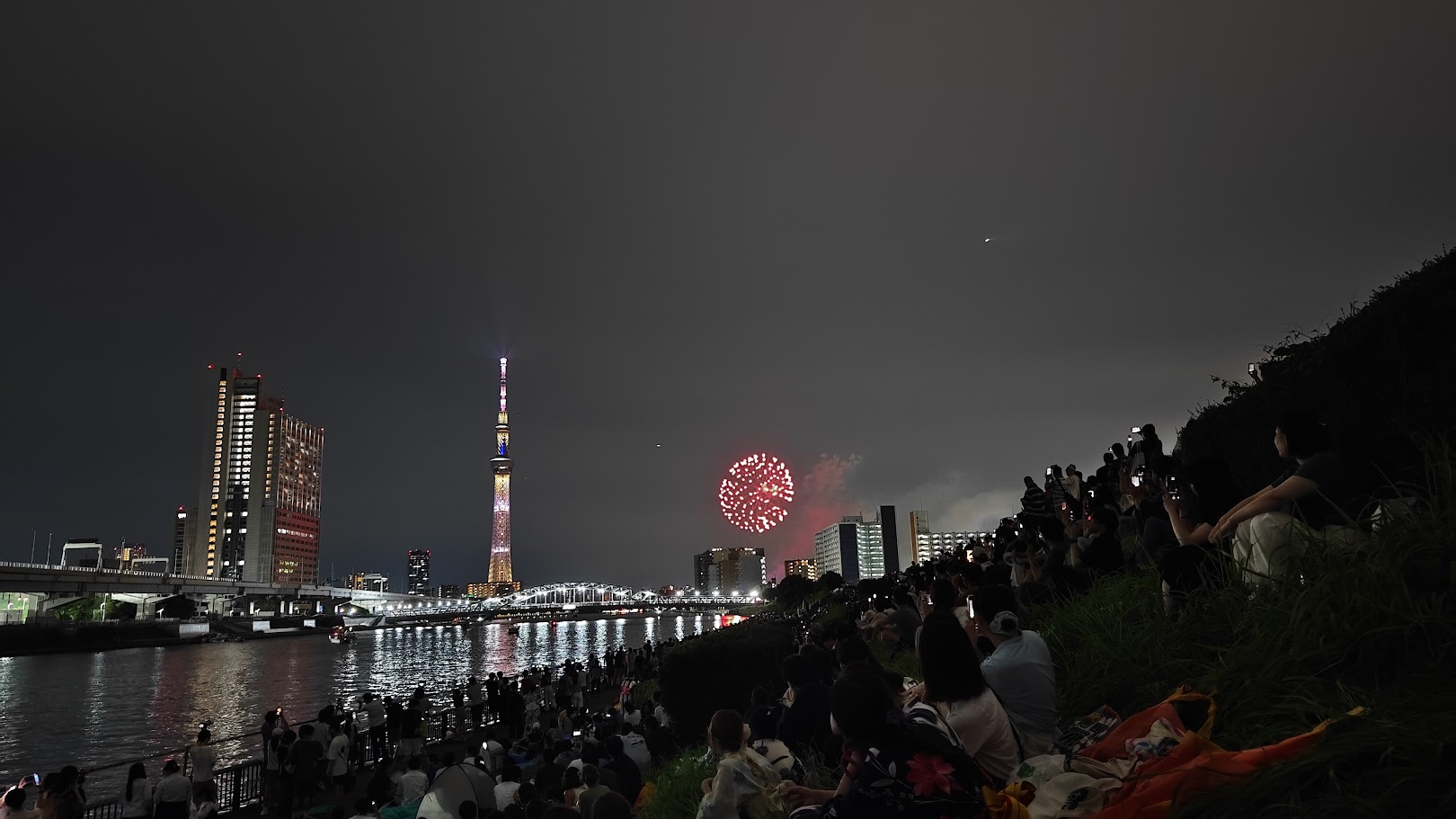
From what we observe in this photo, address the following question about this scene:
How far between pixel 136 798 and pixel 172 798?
32.9 inches

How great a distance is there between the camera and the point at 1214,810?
3.00 metres

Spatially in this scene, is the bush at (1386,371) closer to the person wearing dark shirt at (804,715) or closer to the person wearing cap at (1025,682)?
the person wearing cap at (1025,682)

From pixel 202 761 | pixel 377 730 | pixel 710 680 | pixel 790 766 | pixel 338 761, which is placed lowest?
pixel 377 730

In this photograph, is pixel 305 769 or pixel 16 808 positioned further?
pixel 305 769

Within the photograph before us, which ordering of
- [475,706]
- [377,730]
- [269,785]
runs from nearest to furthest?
[269,785] → [377,730] → [475,706]

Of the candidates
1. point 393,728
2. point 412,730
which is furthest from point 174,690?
point 412,730

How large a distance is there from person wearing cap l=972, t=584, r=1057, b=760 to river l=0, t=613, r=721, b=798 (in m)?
23.3

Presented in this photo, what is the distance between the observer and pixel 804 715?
6770mm

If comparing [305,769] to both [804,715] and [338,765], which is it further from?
[804,715]

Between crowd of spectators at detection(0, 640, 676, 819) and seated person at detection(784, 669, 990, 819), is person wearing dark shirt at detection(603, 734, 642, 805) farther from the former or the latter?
seated person at detection(784, 669, 990, 819)

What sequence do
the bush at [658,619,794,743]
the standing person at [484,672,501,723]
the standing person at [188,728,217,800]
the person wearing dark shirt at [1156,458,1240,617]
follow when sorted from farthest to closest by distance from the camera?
the standing person at [484,672,501,723], the bush at [658,619,794,743], the standing person at [188,728,217,800], the person wearing dark shirt at [1156,458,1240,617]

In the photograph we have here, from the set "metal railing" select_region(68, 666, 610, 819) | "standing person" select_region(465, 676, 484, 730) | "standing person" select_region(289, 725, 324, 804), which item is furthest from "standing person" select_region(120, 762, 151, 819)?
"standing person" select_region(465, 676, 484, 730)

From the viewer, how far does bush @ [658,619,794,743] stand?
15.9 meters

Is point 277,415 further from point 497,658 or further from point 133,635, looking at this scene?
point 497,658
